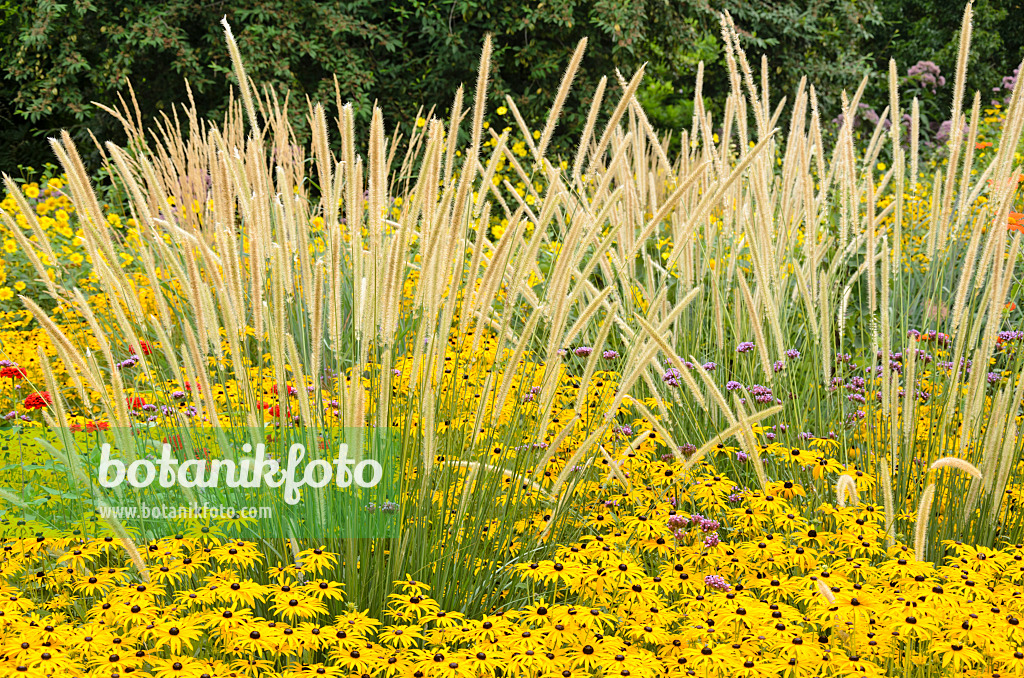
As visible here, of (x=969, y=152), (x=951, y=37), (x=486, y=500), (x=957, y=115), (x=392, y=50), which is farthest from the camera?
(x=951, y=37)

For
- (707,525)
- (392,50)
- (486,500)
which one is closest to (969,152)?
(707,525)

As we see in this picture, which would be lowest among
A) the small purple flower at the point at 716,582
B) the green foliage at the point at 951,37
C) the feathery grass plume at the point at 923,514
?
the small purple flower at the point at 716,582

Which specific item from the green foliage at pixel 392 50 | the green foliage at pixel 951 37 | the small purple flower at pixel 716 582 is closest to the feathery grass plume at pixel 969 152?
the small purple flower at pixel 716 582

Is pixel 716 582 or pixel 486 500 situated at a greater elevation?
pixel 486 500

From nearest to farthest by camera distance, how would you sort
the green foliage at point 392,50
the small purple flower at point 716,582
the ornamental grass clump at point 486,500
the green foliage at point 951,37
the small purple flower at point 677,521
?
the ornamental grass clump at point 486,500
the small purple flower at point 716,582
the small purple flower at point 677,521
the green foliage at point 392,50
the green foliage at point 951,37

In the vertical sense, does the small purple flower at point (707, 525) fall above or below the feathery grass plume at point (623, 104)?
below

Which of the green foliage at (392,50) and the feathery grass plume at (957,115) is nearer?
the feathery grass plume at (957,115)

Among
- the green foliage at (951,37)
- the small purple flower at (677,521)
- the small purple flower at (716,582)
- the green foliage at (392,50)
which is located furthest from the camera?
the green foliage at (951,37)

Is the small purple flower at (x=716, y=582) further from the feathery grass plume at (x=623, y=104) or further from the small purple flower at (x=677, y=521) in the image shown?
the feathery grass plume at (x=623, y=104)

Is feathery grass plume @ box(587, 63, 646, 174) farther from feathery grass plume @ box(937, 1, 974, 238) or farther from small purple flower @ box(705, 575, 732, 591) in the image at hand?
small purple flower @ box(705, 575, 732, 591)

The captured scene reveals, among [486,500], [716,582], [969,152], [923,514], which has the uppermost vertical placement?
[969,152]

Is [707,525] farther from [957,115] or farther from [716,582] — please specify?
[957,115]

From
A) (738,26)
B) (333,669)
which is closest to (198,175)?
(333,669)

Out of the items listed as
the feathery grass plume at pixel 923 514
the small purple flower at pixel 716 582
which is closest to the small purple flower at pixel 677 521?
the small purple flower at pixel 716 582
